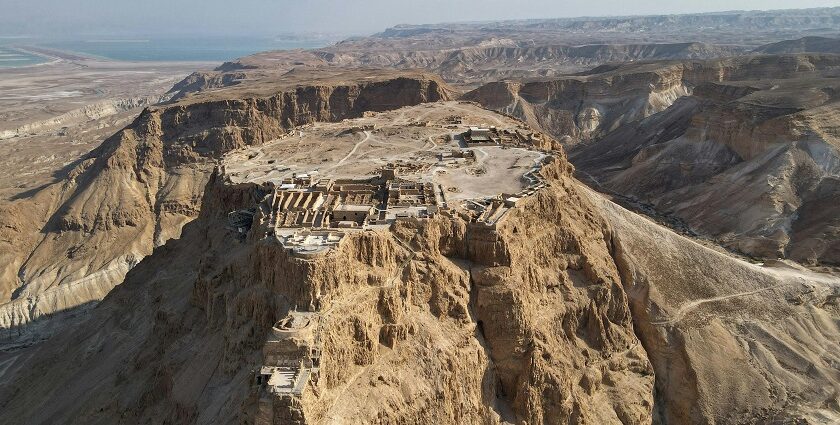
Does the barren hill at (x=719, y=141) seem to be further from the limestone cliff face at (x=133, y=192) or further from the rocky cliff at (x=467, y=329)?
the limestone cliff face at (x=133, y=192)

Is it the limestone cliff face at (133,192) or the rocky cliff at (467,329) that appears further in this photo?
the limestone cliff face at (133,192)

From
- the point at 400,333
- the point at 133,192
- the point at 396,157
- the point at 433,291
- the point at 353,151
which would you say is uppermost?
the point at 396,157

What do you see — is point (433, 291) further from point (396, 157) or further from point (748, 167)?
point (748, 167)

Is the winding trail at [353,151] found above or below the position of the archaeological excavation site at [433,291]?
above

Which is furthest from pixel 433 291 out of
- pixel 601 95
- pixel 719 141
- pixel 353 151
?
pixel 601 95

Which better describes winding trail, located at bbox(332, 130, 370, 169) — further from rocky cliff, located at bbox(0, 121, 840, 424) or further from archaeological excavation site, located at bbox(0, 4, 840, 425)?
rocky cliff, located at bbox(0, 121, 840, 424)

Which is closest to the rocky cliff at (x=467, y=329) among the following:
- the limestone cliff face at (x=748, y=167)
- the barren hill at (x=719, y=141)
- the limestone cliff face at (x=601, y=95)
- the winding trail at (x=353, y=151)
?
the winding trail at (x=353, y=151)

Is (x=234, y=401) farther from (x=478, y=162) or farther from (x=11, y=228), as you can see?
(x=11, y=228)
